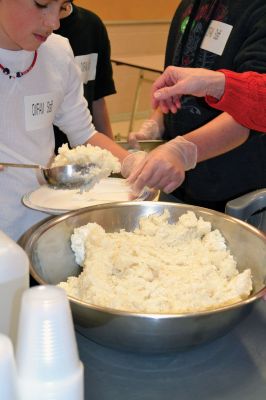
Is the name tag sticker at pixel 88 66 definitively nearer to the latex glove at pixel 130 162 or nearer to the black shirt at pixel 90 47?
the black shirt at pixel 90 47

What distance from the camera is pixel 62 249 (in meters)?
0.89

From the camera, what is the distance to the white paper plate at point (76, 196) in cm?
110

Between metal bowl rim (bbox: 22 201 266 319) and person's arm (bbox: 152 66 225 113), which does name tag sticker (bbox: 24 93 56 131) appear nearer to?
person's arm (bbox: 152 66 225 113)

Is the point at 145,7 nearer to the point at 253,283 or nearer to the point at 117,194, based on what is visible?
the point at 117,194

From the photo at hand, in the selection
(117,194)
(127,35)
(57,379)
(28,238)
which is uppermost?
(57,379)

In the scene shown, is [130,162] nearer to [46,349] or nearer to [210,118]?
[210,118]

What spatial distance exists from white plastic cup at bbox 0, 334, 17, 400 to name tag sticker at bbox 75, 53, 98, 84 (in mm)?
1561

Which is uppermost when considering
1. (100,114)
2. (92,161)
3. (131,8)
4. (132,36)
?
(92,161)

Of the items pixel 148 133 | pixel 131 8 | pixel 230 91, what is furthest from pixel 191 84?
pixel 131 8

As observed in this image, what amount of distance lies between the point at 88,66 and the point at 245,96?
0.94m

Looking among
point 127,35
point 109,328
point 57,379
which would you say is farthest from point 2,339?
point 127,35

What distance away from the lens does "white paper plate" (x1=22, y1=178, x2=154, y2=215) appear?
1.10 meters

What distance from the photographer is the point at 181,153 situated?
1245 mm

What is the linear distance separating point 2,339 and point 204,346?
1.24 feet
